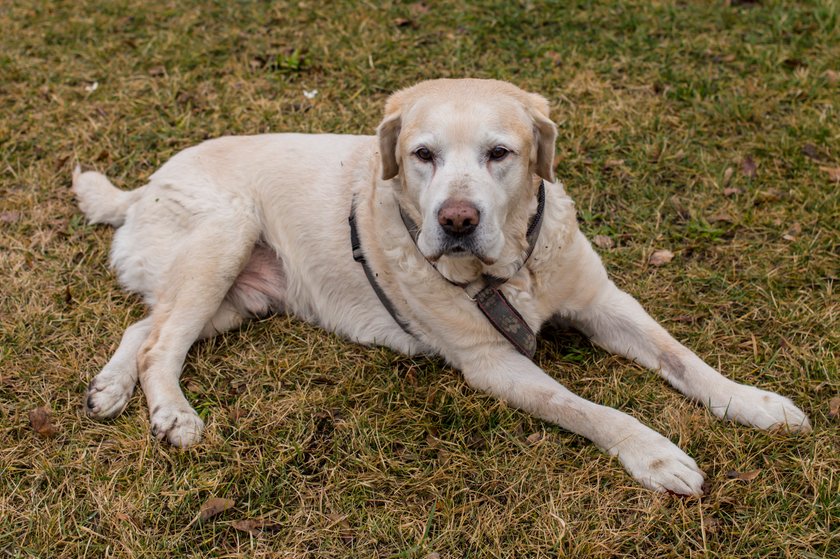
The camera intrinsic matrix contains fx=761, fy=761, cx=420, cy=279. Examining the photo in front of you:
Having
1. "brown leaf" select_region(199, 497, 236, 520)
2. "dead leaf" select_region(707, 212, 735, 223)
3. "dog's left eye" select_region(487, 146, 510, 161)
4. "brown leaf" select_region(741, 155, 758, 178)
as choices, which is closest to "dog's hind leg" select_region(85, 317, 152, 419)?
"brown leaf" select_region(199, 497, 236, 520)

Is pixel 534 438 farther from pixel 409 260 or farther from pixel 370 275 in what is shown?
pixel 370 275

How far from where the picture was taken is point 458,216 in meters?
3.02

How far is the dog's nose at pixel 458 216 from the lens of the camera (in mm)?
3020

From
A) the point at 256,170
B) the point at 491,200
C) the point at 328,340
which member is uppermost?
the point at 491,200

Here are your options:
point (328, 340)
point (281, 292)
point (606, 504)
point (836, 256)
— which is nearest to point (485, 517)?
point (606, 504)

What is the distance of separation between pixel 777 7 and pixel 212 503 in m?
5.60

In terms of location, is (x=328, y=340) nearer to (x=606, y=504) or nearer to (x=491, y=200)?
(x=491, y=200)

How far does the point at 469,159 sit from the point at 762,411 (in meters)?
1.65

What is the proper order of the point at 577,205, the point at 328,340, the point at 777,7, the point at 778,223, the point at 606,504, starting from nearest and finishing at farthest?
1. the point at 606,504
2. the point at 328,340
3. the point at 778,223
4. the point at 577,205
5. the point at 777,7

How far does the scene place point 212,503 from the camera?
3113 millimetres

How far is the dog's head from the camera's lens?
3.07 m

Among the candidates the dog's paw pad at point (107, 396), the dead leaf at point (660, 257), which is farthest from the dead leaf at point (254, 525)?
the dead leaf at point (660, 257)

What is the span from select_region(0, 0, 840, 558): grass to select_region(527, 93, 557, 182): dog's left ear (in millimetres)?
973

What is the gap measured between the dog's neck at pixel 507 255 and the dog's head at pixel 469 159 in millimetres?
10
